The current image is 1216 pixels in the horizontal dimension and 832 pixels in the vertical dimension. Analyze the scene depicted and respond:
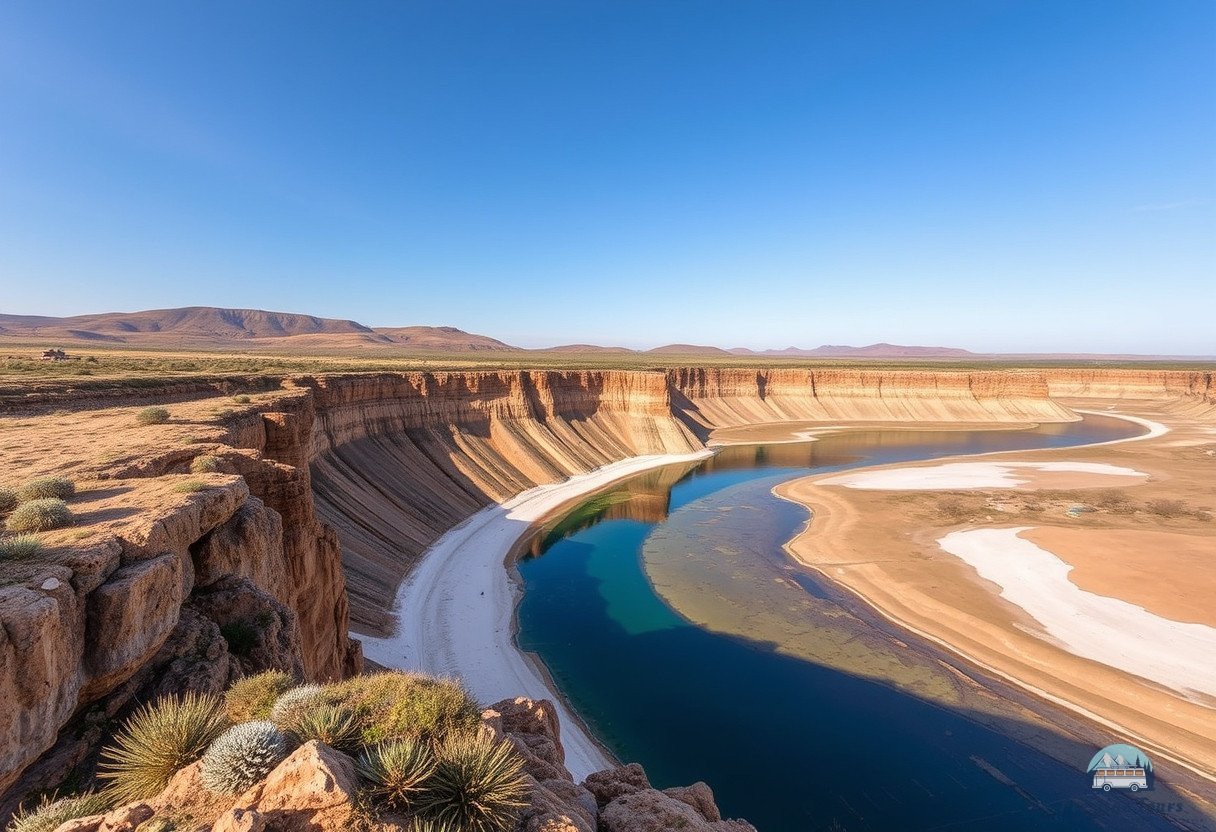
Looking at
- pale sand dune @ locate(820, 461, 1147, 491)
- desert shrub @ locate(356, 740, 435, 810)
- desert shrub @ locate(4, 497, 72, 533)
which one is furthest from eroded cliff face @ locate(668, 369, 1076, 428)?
desert shrub @ locate(356, 740, 435, 810)

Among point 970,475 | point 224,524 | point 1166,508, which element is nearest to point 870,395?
point 970,475

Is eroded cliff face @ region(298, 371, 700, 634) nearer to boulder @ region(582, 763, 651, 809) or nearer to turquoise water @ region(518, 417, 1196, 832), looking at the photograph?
turquoise water @ region(518, 417, 1196, 832)

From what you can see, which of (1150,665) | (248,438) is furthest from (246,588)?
(1150,665)

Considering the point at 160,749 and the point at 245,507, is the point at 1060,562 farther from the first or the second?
the point at 160,749

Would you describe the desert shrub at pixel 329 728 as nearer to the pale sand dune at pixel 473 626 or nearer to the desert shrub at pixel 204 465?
the desert shrub at pixel 204 465

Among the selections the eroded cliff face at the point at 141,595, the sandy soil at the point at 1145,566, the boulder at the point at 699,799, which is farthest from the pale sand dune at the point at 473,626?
the sandy soil at the point at 1145,566

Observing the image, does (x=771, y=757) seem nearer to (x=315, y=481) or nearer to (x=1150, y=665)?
(x=1150, y=665)
